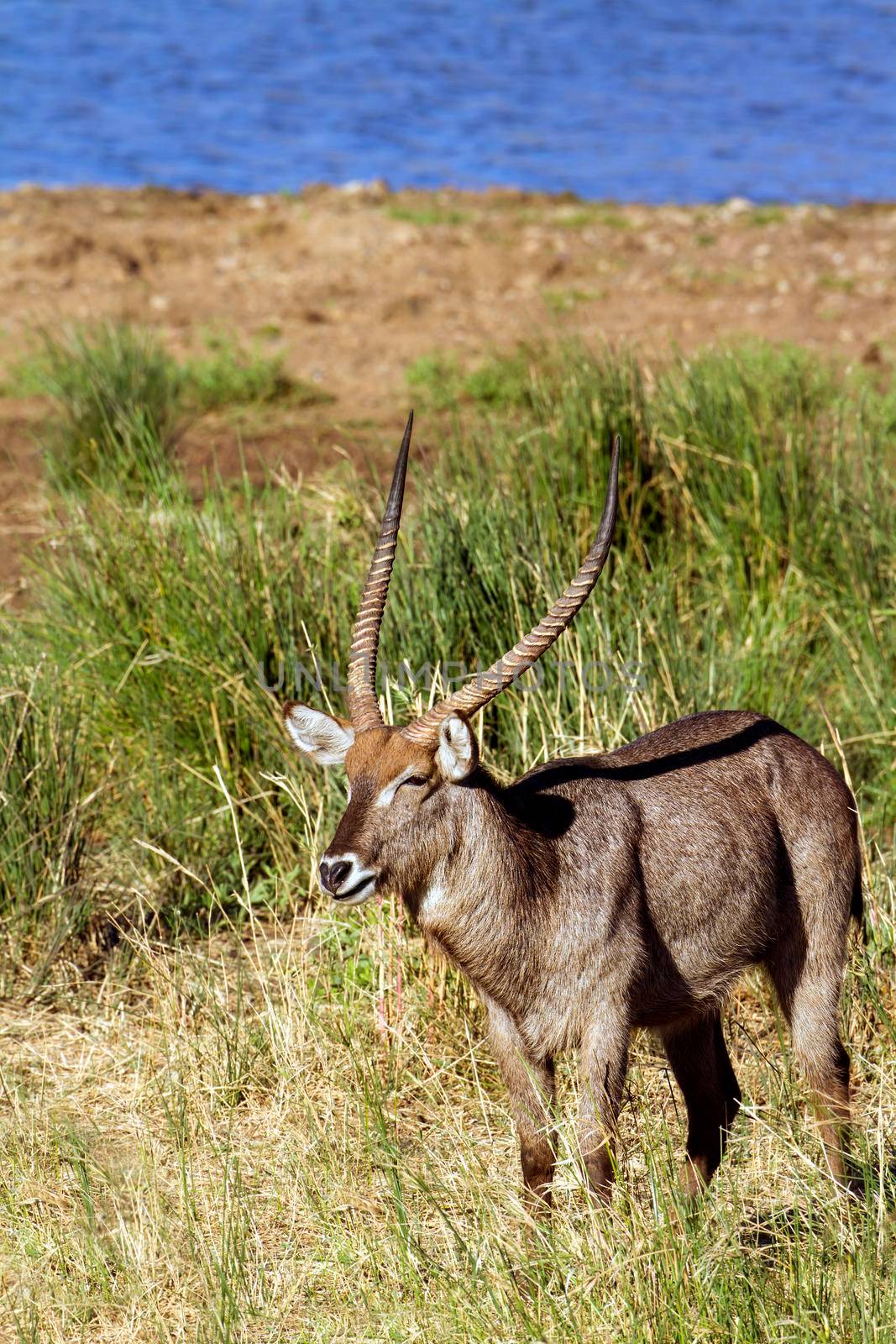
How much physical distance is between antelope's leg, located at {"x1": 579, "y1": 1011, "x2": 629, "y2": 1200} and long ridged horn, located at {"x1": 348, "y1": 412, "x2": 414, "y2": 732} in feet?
2.80

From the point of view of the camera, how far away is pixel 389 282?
13070mm

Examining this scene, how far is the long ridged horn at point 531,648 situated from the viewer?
3.49 meters

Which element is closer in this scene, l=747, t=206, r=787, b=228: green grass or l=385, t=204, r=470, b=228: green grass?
l=385, t=204, r=470, b=228: green grass

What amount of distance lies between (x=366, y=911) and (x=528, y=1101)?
127cm

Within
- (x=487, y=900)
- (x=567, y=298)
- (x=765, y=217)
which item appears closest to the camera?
(x=487, y=900)

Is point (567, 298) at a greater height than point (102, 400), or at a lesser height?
lesser

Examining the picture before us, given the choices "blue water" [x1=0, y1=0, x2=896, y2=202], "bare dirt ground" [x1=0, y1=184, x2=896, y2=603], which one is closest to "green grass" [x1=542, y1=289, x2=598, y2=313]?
"bare dirt ground" [x1=0, y1=184, x2=896, y2=603]

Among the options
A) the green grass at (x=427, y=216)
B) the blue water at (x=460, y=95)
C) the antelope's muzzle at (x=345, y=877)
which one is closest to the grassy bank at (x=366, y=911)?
the antelope's muzzle at (x=345, y=877)

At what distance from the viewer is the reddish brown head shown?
3.50 meters

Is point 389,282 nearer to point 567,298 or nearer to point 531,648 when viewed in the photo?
point 567,298

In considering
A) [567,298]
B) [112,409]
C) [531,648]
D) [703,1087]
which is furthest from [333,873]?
[567,298]

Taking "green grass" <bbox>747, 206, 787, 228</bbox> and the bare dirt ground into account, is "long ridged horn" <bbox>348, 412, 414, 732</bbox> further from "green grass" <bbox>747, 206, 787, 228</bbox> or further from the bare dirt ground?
"green grass" <bbox>747, 206, 787, 228</bbox>

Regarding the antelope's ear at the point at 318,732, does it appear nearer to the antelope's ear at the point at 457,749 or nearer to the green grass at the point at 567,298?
the antelope's ear at the point at 457,749

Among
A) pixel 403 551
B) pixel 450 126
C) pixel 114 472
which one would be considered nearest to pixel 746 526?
pixel 403 551
